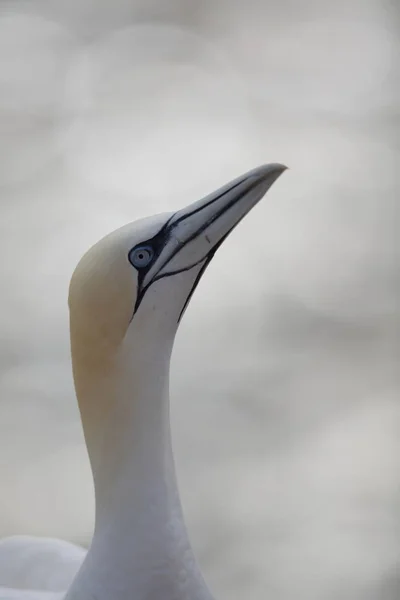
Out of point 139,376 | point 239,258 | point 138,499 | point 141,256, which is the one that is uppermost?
point 239,258

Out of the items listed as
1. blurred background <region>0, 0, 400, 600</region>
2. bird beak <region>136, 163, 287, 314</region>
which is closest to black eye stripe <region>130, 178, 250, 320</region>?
bird beak <region>136, 163, 287, 314</region>

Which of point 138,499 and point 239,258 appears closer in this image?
point 138,499

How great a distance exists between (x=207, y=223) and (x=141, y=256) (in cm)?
11

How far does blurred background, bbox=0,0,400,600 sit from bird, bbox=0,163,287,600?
113 centimetres

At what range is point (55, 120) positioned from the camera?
3219 mm

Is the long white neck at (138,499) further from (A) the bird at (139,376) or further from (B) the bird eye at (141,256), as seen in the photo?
(B) the bird eye at (141,256)

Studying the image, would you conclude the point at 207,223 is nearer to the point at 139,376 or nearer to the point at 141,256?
the point at 141,256

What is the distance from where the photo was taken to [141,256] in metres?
1.23

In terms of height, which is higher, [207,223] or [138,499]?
[207,223]

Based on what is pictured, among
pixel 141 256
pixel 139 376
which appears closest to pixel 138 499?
pixel 139 376

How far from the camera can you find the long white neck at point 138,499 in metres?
1.24

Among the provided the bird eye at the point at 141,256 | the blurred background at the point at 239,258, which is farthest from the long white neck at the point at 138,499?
the blurred background at the point at 239,258

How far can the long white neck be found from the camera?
1.24m

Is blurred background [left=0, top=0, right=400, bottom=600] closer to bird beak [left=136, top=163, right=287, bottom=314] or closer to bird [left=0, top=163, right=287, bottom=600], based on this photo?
bird [left=0, top=163, right=287, bottom=600]
